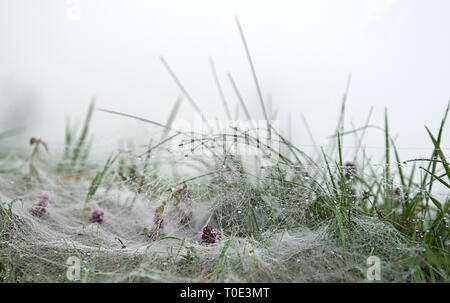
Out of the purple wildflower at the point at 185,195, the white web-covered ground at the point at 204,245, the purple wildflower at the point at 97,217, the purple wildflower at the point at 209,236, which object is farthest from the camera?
the purple wildflower at the point at 97,217

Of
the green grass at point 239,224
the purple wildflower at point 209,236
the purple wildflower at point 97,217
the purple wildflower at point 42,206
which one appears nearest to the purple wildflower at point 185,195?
the green grass at point 239,224

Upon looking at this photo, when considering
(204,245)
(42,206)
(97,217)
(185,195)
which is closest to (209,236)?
(204,245)

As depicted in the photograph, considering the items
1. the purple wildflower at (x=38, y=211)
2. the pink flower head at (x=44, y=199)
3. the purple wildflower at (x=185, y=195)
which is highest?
the purple wildflower at (x=185, y=195)

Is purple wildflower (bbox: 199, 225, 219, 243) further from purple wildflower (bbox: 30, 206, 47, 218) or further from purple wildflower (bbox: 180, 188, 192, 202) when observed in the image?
purple wildflower (bbox: 30, 206, 47, 218)

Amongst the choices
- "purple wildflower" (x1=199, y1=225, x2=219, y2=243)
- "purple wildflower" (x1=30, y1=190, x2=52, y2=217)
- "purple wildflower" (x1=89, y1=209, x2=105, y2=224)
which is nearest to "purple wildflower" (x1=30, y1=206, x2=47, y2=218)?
"purple wildflower" (x1=30, y1=190, x2=52, y2=217)

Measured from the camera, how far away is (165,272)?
980 millimetres

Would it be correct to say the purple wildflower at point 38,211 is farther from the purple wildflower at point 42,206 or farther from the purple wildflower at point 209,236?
the purple wildflower at point 209,236

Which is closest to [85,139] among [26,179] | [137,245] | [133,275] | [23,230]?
[26,179]

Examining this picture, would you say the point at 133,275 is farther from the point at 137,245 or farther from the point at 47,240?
the point at 47,240

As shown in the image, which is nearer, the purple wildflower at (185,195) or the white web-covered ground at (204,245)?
the white web-covered ground at (204,245)
